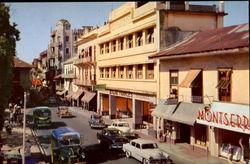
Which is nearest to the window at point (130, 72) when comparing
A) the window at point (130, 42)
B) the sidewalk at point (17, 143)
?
the window at point (130, 42)

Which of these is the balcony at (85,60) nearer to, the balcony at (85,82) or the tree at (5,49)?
the balcony at (85,82)

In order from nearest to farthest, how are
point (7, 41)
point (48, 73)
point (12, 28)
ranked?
point (7, 41) < point (12, 28) < point (48, 73)

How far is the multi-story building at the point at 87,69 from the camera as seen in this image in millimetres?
48281

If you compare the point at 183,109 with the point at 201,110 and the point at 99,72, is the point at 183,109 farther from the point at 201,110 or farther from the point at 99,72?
the point at 99,72

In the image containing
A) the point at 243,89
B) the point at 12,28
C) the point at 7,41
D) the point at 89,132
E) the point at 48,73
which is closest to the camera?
the point at 243,89

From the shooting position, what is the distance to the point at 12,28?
20.5 meters

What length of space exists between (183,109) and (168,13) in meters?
10.1

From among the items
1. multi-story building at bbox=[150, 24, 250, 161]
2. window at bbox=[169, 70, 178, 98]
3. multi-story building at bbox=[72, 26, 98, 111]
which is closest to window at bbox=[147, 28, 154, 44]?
multi-story building at bbox=[150, 24, 250, 161]

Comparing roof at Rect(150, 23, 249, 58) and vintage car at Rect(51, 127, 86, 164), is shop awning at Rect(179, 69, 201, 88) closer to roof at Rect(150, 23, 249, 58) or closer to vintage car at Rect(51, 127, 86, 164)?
roof at Rect(150, 23, 249, 58)

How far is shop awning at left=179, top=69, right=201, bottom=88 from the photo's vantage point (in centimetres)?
2167

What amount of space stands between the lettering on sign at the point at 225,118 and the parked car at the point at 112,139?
6.73 m

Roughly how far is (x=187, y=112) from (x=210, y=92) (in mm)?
2528

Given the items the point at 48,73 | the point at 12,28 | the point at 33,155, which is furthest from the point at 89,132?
the point at 48,73

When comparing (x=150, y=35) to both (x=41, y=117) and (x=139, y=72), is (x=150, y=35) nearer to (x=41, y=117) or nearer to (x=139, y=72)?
(x=139, y=72)
